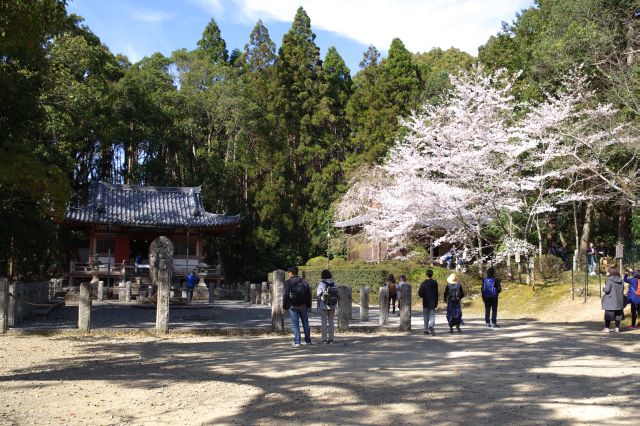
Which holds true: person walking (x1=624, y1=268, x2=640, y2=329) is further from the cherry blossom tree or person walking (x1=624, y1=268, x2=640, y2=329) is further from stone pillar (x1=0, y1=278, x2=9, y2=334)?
stone pillar (x1=0, y1=278, x2=9, y2=334)

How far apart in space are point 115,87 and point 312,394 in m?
32.9

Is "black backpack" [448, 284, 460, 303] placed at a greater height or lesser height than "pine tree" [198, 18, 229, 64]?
lesser

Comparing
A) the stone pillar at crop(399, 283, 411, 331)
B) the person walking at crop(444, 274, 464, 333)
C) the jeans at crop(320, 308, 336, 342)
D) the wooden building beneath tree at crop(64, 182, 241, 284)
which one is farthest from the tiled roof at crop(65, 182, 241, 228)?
the jeans at crop(320, 308, 336, 342)

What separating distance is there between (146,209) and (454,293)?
83.1 feet

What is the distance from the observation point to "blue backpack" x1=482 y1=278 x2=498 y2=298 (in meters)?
13.6

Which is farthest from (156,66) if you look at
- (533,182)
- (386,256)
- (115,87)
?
(533,182)

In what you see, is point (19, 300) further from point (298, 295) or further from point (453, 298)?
point (453, 298)

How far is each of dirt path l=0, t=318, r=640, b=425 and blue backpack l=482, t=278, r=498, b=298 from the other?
6.82 feet

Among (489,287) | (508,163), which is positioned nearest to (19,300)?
(489,287)

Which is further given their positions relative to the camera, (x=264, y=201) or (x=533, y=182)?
(x=264, y=201)

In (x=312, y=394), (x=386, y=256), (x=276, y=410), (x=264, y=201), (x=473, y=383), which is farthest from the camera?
(x=264, y=201)

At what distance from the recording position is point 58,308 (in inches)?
781

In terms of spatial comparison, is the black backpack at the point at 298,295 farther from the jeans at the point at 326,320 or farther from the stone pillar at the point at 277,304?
the stone pillar at the point at 277,304

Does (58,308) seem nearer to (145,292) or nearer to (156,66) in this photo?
(145,292)
